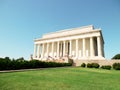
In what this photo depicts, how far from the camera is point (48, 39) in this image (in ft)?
196

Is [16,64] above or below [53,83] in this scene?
above

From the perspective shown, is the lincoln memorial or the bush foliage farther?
the lincoln memorial

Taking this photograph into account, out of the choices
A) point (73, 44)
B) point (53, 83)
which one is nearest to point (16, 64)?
point (53, 83)

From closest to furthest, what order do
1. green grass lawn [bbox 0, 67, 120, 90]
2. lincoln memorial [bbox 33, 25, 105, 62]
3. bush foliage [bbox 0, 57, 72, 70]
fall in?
green grass lawn [bbox 0, 67, 120, 90] < bush foliage [bbox 0, 57, 72, 70] < lincoln memorial [bbox 33, 25, 105, 62]

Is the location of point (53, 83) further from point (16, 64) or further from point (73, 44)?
point (73, 44)

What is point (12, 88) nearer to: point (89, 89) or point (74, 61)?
point (89, 89)

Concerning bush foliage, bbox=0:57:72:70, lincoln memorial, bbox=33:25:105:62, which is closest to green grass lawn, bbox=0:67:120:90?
bush foliage, bbox=0:57:72:70

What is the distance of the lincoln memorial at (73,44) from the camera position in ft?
155

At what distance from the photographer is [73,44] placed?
54906 millimetres

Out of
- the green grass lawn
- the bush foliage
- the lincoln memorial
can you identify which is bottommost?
the green grass lawn

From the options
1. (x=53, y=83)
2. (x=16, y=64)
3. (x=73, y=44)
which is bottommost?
(x=53, y=83)

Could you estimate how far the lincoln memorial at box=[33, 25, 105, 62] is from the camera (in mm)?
47312

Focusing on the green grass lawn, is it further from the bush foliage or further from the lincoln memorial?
the lincoln memorial

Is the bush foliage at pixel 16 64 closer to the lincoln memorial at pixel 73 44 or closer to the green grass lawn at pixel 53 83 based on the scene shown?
the green grass lawn at pixel 53 83
